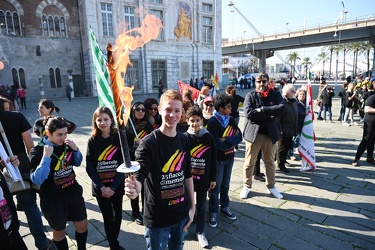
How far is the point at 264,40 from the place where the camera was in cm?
3959

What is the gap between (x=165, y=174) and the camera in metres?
2.05

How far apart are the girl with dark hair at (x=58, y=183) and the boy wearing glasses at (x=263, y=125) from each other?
279cm

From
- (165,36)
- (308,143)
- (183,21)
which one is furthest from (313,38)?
(308,143)

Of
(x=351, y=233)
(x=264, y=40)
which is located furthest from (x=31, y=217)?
(x=264, y=40)

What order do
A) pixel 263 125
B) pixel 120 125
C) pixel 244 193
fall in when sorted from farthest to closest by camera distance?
pixel 244 193 → pixel 263 125 → pixel 120 125

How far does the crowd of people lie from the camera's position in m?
→ 2.01

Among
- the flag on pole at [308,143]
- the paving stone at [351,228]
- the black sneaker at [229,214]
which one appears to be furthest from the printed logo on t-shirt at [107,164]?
the flag on pole at [308,143]

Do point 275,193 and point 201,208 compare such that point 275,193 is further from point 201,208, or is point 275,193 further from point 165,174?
point 165,174

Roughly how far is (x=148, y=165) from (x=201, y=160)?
49.2 inches

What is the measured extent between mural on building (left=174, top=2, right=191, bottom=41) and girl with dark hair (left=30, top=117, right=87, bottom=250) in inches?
1082

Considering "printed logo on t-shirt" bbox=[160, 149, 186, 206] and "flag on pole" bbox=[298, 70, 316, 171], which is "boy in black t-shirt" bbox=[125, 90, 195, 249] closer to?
"printed logo on t-shirt" bbox=[160, 149, 186, 206]

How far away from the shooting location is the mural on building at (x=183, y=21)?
27562 mm

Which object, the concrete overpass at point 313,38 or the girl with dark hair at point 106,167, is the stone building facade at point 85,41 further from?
the girl with dark hair at point 106,167

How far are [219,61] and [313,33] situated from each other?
46.2ft
